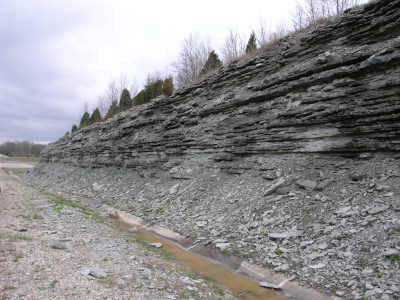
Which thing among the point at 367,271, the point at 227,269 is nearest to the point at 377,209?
the point at 367,271

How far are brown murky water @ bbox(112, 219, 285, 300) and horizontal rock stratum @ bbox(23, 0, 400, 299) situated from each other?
0.71 meters

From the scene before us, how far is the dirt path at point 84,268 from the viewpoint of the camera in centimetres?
464

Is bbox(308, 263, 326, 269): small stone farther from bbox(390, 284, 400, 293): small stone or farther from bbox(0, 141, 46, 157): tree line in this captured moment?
bbox(0, 141, 46, 157): tree line

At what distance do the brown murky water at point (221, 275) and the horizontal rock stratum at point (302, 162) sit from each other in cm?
71

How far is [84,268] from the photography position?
5.57 m

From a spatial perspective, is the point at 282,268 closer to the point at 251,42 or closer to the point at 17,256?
the point at 17,256

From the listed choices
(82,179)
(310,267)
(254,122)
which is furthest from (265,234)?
(82,179)

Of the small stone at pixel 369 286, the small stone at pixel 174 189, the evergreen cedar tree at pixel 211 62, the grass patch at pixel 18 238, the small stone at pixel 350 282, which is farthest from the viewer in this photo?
the evergreen cedar tree at pixel 211 62

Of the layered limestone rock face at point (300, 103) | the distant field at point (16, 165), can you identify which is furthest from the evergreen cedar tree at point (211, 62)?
the distant field at point (16, 165)

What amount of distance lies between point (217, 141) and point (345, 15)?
8533mm

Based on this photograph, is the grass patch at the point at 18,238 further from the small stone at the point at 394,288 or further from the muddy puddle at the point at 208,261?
the small stone at the point at 394,288

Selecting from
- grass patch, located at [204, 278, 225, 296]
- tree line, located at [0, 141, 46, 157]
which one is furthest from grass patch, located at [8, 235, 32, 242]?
tree line, located at [0, 141, 46, 157]

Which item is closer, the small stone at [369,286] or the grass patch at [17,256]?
the small stone at [369,286]

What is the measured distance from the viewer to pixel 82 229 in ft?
29.9
